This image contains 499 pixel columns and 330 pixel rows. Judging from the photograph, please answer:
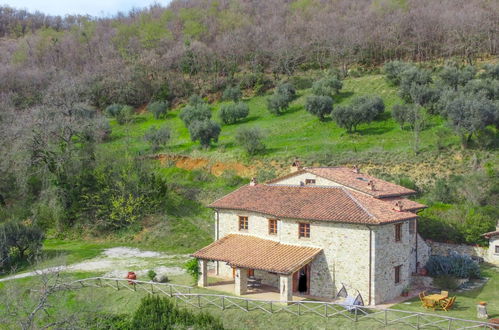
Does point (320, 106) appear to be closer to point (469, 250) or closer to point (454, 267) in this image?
point (469, 250)

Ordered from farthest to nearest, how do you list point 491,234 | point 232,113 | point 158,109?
1. point 158,109
2. point 232,113
3. point 491,234

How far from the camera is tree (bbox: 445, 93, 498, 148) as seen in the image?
41250 millimetres

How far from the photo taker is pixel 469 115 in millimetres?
41719

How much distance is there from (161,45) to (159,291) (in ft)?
286

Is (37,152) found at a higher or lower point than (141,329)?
higher

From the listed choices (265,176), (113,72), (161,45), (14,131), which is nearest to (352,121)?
(265,176)

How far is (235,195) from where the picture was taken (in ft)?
99.9

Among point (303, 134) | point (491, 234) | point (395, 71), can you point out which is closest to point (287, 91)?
point (303, 134)

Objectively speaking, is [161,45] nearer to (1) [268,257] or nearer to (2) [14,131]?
(2) [14,131]

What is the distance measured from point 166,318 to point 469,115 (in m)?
32.8

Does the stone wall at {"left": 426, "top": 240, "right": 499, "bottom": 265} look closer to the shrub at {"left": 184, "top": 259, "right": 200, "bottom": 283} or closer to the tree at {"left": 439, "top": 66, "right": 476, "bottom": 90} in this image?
the shrub at {"left": 184, "top": 259, "right": 200, "bottom": 283}

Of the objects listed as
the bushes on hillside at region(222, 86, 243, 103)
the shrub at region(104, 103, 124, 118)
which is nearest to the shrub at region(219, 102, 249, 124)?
the bushes on hillside at region(222, 86, 243, 103)

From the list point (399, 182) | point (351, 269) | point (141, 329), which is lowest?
point (141, 329)

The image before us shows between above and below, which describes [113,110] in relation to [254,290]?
above
